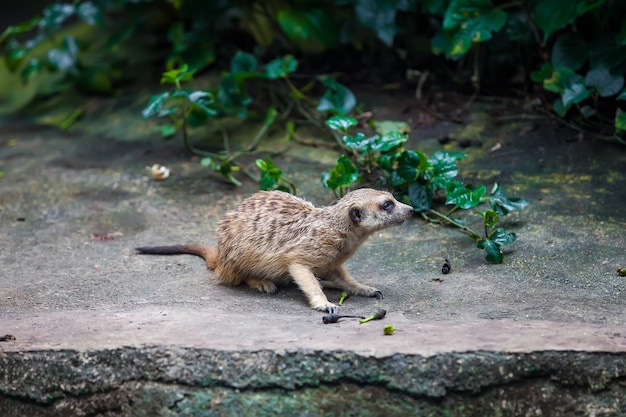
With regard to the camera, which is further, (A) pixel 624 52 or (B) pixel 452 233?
(A) pixel 624 52

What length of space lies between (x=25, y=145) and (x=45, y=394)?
4160mm

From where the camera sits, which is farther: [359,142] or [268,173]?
[268,173]

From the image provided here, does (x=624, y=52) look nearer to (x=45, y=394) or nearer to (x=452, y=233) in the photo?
(x=452, y=233)

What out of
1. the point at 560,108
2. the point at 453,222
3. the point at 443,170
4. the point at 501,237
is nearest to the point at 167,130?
the point at 443,170

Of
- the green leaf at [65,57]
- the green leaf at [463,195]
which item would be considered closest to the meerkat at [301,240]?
the green leaf at [463,195]

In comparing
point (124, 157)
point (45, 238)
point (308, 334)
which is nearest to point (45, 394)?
point (308, 334)

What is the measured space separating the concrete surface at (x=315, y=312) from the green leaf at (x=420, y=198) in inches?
5.4

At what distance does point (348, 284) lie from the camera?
4.34 metres

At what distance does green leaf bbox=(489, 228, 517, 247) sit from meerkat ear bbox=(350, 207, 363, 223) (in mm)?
766

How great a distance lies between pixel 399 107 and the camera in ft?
22.1

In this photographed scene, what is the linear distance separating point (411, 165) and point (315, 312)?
1485 millimetres

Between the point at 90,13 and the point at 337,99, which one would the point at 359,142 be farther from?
the point at 90,13

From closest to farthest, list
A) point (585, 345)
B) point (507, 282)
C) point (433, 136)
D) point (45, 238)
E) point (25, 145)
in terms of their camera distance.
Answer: point (585, 345), point (507, 282), point (45, 238), point (433, 136), point (25, 145)

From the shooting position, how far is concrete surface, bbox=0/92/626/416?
10.8ft
